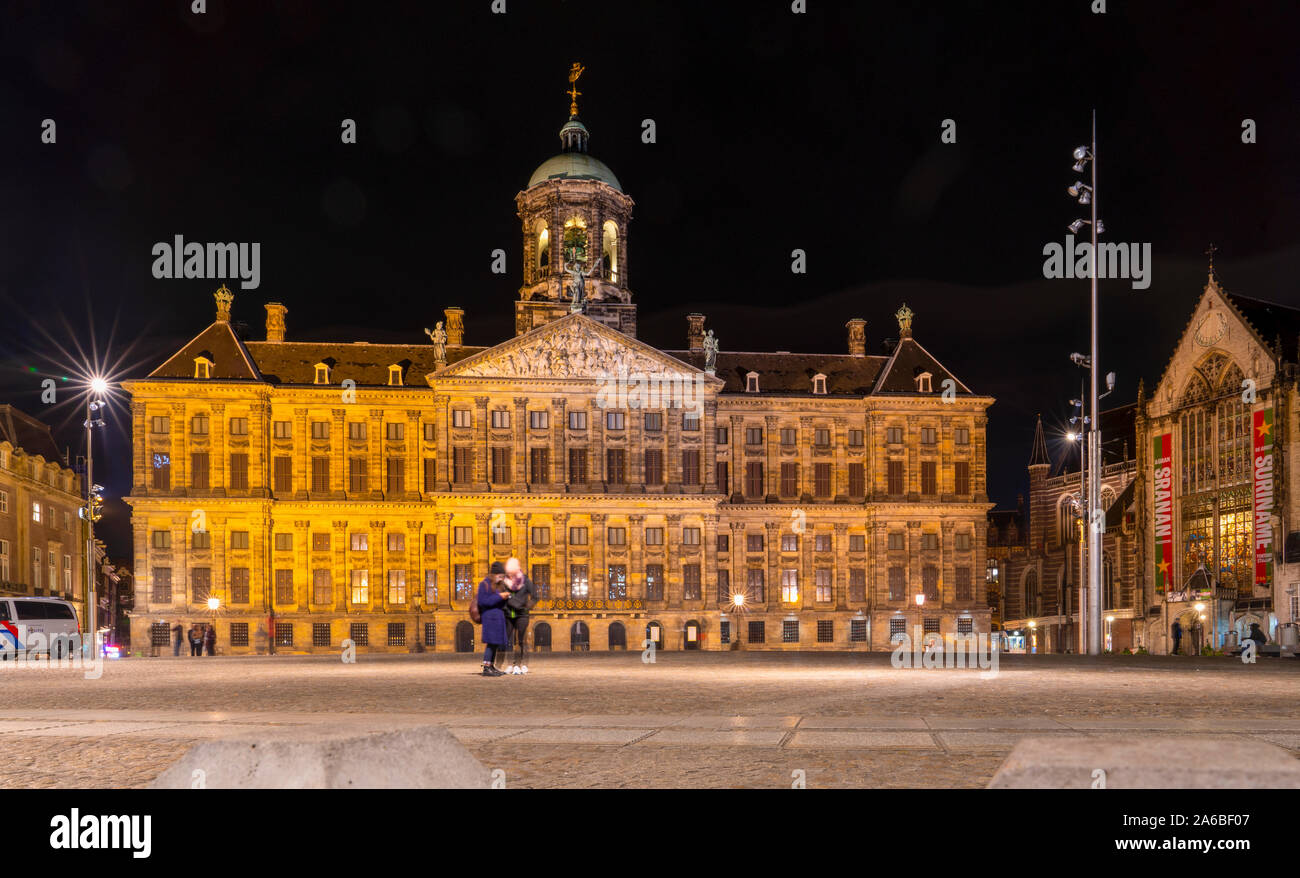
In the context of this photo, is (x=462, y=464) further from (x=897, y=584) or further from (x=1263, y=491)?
(x=1263, y=491)

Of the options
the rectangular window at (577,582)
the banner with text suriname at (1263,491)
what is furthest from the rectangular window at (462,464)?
the banner with text suriname at (1263,491)

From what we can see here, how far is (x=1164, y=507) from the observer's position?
71.9 meters

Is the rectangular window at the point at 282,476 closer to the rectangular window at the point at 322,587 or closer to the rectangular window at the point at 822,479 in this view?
the rectangular window at the point at 322,587

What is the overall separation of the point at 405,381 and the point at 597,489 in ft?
46.2

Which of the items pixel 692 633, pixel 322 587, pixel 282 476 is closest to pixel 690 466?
pixel 692 633

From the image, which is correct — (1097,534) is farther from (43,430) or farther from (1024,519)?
(1024,519)

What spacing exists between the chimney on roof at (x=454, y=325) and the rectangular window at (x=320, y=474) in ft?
40.2

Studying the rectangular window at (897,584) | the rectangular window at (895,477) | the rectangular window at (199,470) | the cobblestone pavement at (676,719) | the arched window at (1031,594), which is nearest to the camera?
the cobblestone pavement at (676,719)

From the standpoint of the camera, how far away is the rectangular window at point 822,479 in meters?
83.6

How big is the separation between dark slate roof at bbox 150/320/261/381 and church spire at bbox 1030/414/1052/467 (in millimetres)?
59397

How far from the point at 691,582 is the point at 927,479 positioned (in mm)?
16964

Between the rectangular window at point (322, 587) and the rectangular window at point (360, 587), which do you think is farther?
the rectangular window at point (360, 587)
